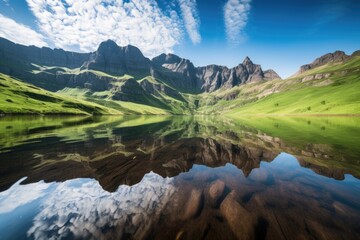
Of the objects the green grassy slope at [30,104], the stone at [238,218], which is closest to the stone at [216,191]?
the stone at [238,218]

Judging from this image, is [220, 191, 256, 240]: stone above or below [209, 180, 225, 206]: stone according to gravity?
above

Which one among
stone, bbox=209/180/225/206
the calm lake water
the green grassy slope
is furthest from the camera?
the green grassy slope

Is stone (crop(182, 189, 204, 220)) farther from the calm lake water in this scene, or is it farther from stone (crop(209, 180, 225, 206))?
stone (crop(209, 180, 225, 206))

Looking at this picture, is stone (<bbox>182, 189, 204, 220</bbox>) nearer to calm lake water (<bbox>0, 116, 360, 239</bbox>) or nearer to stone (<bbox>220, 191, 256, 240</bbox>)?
calm lake water (<bbox>0, 116, 360, 239</bbox>)

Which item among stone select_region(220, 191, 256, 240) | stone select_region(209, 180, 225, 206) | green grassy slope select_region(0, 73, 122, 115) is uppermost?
green grassy slope select_region(0, 73, 122, 115)

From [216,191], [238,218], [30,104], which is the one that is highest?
[30,104]

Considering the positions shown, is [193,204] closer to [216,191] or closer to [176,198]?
[176,198]

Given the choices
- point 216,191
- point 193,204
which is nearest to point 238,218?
point 193,204

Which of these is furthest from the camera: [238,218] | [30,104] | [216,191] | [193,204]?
[30,104]

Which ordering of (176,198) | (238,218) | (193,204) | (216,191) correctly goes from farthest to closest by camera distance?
(216,191) < (176,198) < (193,204) < (238,218)

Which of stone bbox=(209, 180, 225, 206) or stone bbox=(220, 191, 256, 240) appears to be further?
stone bbox=(209, 180, 225, 206)

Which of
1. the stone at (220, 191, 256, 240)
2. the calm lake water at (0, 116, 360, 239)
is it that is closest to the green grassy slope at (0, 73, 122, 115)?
the calm lake water at (0, 116, 360, 239)

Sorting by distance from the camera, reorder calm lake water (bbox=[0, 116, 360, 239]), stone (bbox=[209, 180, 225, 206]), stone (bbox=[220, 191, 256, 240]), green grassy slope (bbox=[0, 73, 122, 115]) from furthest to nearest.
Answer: green grassy slope (bbox=[0, 73, 122, 115])
stone (bbox=[209, 180, 225, 206])
calm lake water (bbox=[0, 116, 360, 239])
stone (bbox=[220, 191, 256, 240])

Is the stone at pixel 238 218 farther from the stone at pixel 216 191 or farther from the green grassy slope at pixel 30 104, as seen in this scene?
the green grassy slope at pixel 30 104
